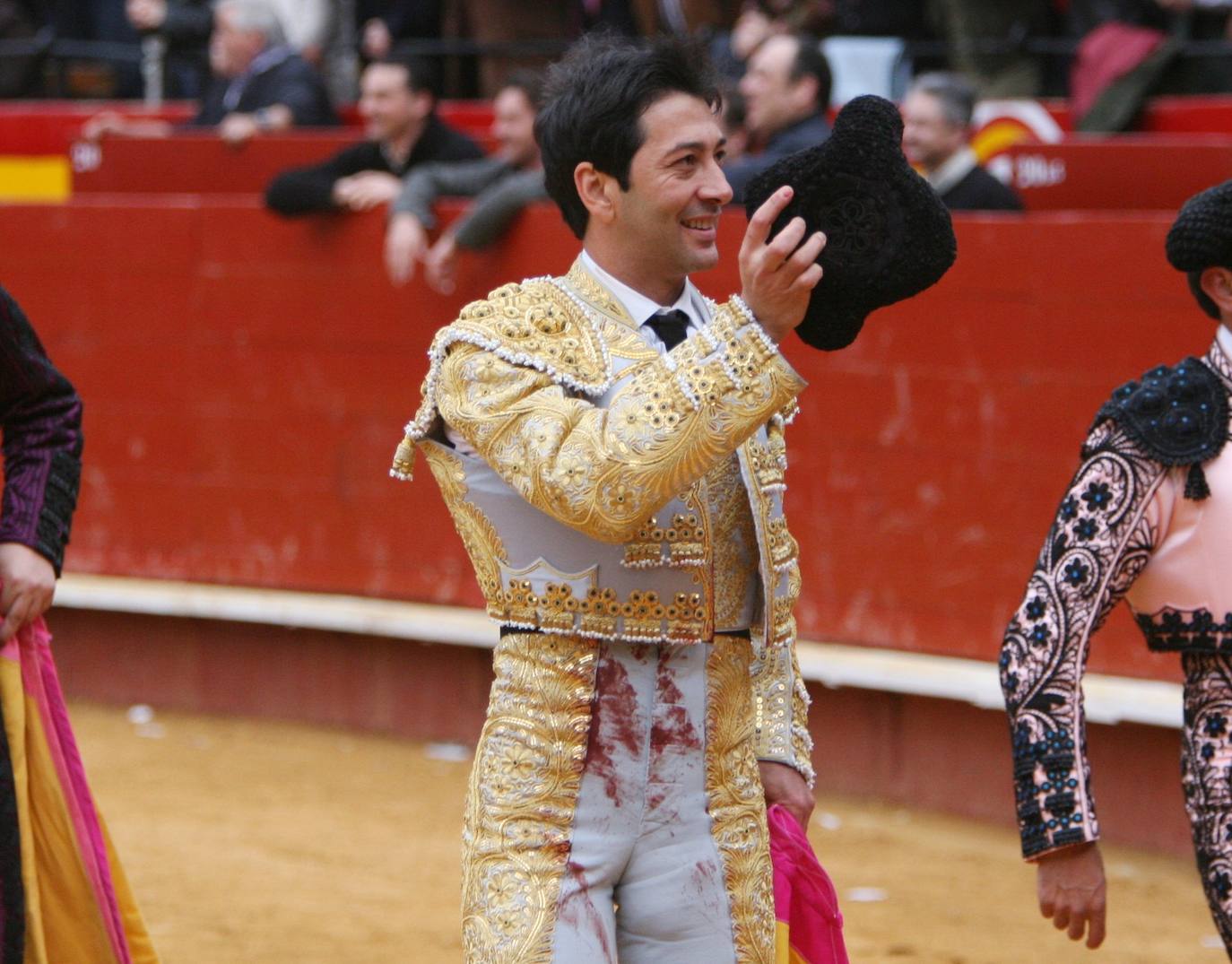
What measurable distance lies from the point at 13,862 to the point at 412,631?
3.63m

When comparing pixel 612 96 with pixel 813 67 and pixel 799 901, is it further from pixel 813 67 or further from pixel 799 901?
pixel 813 67

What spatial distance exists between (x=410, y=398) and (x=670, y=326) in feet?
14.3

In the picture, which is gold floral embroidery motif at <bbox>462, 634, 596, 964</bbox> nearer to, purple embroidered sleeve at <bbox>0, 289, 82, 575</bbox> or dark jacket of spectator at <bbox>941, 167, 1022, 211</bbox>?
purple embroidered sleeve at <bbox>0, 289, 82, 575</bbox>

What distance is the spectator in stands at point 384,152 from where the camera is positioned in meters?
6.87

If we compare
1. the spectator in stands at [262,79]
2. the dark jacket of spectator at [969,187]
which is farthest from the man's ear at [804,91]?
the spectator in stands at [262,79]

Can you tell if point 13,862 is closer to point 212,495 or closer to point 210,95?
point 212,495

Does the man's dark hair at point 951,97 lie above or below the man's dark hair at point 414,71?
below

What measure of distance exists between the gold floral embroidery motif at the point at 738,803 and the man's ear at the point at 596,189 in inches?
20.5

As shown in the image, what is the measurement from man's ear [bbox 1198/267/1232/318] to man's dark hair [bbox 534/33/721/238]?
2.19ft

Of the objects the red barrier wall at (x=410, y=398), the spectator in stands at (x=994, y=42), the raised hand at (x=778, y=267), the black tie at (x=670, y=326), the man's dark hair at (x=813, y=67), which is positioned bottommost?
the raised hand at (x=778, y=267)

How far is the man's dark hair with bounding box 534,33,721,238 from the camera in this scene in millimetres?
2506

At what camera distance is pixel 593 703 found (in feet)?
8.38

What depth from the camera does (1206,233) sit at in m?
2.72

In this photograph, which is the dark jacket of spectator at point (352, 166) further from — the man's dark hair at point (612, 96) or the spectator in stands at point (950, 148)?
the man's dark hair at point (612, 96)
